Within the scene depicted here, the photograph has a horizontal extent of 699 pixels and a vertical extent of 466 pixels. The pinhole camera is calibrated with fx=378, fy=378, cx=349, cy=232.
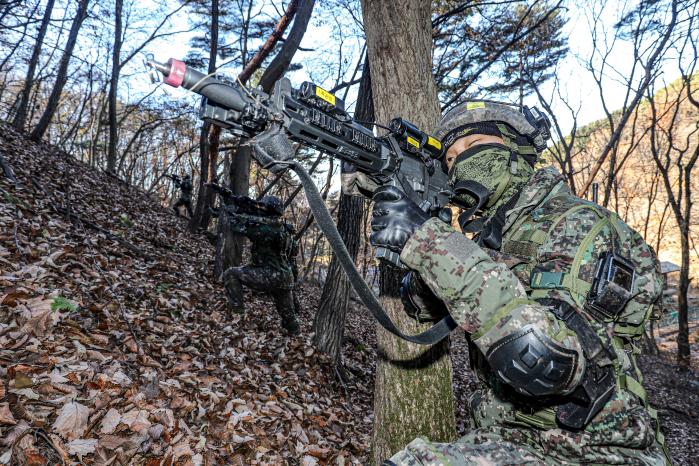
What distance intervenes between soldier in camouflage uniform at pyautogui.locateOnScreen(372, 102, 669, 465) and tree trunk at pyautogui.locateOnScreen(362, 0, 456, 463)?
2.80ft

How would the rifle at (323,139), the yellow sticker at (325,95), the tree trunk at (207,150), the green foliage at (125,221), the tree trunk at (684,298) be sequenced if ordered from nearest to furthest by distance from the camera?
the rifle at (323,139), the yellow sticker at (325,95), the green foliage at (125,221), the tree trunk at (207,150), the tree trunk at (684,298)

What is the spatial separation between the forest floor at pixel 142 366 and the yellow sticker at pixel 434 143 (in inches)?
108

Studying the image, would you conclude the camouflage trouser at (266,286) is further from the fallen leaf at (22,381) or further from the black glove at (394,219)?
the black glove at (394,219)

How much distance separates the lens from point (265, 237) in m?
7.41

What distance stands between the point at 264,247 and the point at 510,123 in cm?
589

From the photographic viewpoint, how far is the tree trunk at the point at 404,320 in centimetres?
285

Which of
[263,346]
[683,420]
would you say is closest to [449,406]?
[263,346]

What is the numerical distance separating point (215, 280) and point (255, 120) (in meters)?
6.73

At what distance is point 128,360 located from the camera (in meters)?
3.51

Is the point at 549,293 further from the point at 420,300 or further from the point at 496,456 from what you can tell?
the point at 420,300

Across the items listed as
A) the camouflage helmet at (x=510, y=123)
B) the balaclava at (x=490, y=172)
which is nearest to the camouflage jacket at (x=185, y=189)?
the camouflage helmet at (x=510, y=123)

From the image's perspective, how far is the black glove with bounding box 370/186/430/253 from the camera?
1.74m

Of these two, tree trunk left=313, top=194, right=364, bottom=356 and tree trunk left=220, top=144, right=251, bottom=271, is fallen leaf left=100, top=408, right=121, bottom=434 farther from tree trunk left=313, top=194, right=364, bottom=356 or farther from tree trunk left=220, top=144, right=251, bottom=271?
tree trunk left=220, top=144, right=251, bottom=271

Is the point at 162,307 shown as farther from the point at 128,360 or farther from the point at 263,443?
the point at 263,443
